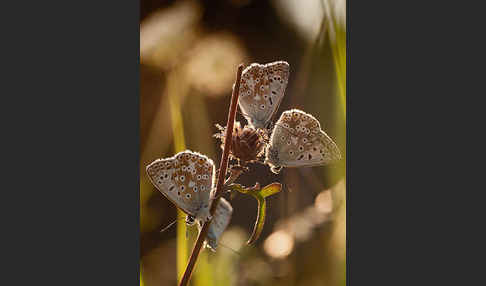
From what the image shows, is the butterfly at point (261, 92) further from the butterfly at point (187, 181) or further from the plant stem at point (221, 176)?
the butterfly at point (187, 181)

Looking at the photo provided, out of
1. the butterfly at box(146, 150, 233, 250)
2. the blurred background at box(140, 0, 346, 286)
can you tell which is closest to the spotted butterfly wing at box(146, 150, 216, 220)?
the butterfly at box(146, 150, 233, 250)

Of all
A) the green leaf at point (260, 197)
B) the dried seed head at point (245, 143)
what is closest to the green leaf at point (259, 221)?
the green leaf at point (260, 197)

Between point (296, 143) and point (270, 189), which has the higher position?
point (296, 143)

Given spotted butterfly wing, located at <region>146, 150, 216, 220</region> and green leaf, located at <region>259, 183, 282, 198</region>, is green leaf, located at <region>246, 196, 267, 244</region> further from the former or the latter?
spotted butterfly wing, located at <region>146, 150, 216, 220</region>

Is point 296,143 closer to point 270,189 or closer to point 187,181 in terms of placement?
point 270,189

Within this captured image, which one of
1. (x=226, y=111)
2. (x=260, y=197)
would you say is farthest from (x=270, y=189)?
(x=226, y=111)

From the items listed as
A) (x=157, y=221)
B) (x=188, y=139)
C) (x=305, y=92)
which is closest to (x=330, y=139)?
(x=305, y=92)

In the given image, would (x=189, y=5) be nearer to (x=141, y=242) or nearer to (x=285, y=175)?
(x=285, y=175)
